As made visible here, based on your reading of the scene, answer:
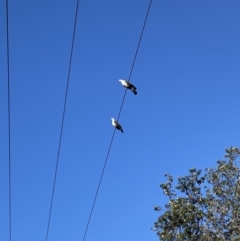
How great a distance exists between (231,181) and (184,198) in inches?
140

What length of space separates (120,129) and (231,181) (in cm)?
1322

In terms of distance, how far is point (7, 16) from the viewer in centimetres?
923

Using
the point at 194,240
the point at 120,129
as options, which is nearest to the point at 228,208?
the point at 194,240

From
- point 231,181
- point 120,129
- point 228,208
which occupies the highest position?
point 231,181

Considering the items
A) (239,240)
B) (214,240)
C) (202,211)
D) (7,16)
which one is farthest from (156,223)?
(7,16)

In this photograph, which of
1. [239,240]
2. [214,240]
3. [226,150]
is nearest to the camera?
[239,240]

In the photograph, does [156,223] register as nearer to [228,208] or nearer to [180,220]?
[180,220]

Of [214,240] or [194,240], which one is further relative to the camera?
[194,240]

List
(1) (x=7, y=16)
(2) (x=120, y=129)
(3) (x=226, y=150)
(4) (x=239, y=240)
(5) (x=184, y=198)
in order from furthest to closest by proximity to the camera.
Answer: (5) (x=184, y=198) → (3) (x=226, y=150) → (4) (x=239, y=240) → (2) (x=120, y=129) → (1) (x=7, y=16)

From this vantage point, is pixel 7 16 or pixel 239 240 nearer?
pixel 7 16

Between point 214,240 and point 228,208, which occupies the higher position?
point 228,208

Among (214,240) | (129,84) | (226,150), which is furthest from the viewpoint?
(226,150)

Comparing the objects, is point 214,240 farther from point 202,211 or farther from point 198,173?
point 198,173

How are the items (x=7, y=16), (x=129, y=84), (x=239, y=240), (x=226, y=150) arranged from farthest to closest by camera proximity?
1. (x=226, y=150)
2. (x=239, y=240)
3. (x=129, y=84)
4. (x=7, y=16)
